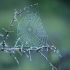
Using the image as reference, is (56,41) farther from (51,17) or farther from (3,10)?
(3,10)

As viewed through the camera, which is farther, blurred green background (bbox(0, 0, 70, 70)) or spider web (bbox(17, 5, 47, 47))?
blurred green background (bbox(0, 0, 70, 70))

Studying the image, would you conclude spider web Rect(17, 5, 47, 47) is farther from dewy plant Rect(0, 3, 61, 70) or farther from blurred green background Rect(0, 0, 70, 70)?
blurred green background Rect(0, 0, 70, 70)

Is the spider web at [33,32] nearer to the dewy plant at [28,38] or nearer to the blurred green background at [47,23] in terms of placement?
the dewy plant at [28,38]

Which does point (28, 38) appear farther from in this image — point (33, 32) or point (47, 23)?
point (47, 23)

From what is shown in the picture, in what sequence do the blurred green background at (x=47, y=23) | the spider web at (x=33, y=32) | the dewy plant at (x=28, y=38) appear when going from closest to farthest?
the dewy plant at (x=28, y=38) < the spider web at (x=33, y=32) < the blurred green background at (x=47, y=23)

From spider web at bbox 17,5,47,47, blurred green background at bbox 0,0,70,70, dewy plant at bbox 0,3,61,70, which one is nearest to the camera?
dewy plant at bbox 0,3,61,70

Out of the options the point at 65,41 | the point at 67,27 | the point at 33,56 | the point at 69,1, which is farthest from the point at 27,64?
the point at 69,1

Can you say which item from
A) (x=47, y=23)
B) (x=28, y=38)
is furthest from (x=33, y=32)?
(x=47, y=23)

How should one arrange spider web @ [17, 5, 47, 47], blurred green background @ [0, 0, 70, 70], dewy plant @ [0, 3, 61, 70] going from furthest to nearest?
1. blurred green background @ [0, 0, 70, 70]
2. spider web @ [17, 5, 47, 47]
3. dewy plant @ [0, 3, 61, 70]

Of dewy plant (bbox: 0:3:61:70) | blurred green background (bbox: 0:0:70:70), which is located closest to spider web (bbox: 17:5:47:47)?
dewy plant (bbox: 0:3:61:70)

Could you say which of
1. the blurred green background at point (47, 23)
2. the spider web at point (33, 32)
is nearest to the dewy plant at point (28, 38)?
the spider web at point (33, 32)
